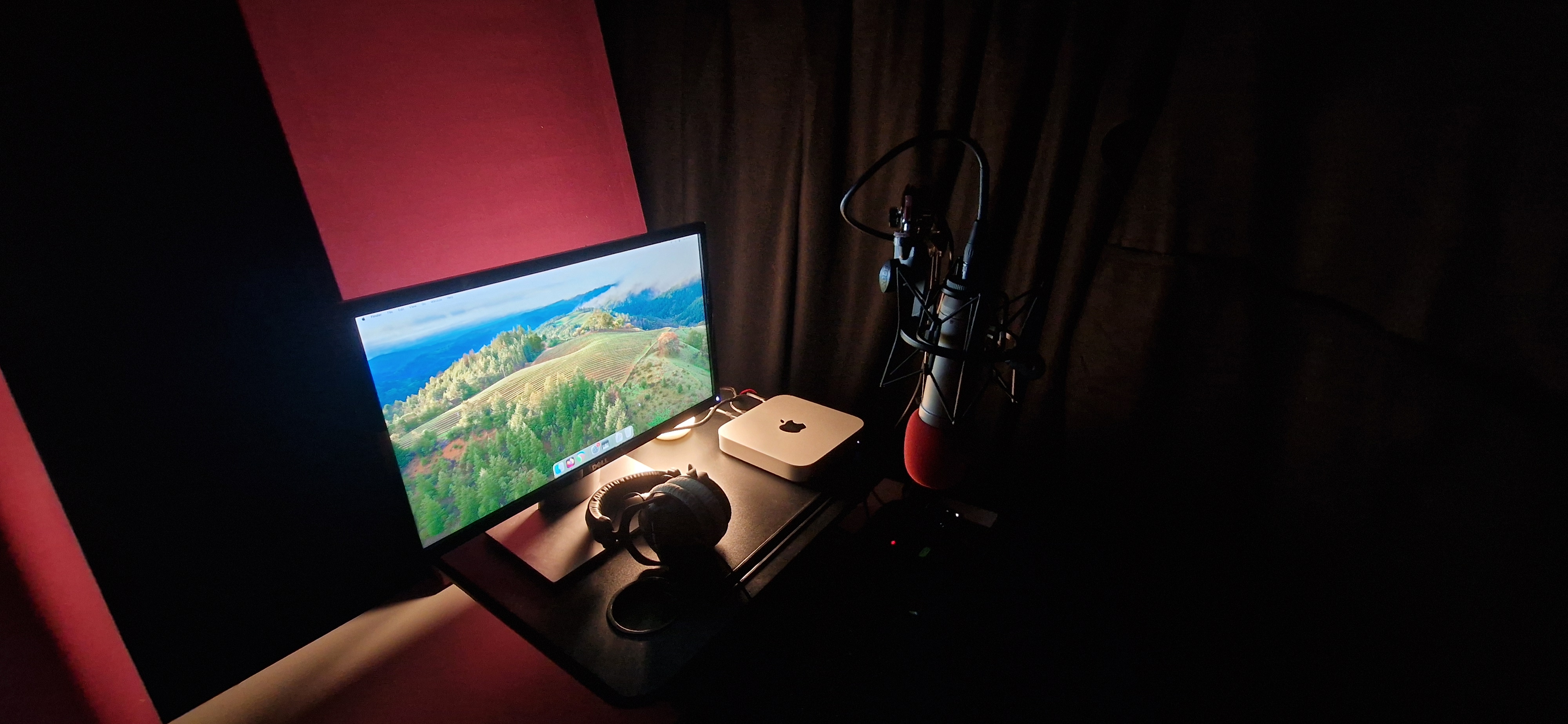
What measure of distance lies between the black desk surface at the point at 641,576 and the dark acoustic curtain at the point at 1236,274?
1.55ft

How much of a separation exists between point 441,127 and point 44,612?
3.07ft

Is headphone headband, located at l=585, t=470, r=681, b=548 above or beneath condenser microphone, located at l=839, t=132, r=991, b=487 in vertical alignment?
beneath

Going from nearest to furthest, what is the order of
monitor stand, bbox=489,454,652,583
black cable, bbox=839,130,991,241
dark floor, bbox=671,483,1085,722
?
black cable, bbox=839,130,991,241 → monitor stand, bbox=489,454,652,583 → dark floor, bbox=671,483,1085,722

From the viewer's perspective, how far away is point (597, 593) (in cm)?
82

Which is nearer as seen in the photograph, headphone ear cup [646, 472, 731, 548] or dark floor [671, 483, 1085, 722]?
headphone ear cup [646, 472, 731, 548]

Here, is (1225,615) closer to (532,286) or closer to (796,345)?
(796,345)

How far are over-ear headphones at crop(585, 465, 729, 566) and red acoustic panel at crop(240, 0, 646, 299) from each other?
0.70 m

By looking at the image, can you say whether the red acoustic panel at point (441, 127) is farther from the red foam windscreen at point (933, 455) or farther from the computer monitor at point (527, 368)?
the red foam windscreen at point (933, 455)

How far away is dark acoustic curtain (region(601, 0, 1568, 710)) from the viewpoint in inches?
29.3

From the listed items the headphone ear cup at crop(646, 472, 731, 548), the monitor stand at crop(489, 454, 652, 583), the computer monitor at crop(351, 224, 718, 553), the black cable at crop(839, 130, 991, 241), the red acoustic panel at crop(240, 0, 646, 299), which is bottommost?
the monitor stand at crop(489, 454, 652, 583)

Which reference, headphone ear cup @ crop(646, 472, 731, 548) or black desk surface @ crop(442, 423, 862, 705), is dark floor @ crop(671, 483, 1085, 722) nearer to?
black desk surface @ crop(442, 423, 862, 705)

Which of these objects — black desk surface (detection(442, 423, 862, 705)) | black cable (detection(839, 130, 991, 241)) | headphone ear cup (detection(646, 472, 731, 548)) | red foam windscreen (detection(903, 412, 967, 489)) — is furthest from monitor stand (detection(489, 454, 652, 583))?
black cable (detection(839, 130, 991, 241))

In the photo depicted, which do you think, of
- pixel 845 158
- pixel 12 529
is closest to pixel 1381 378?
pixel 845 158

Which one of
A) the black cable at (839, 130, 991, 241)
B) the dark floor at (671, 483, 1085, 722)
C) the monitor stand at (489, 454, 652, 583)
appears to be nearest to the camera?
the black cable at (839, 130, 991, 241)
